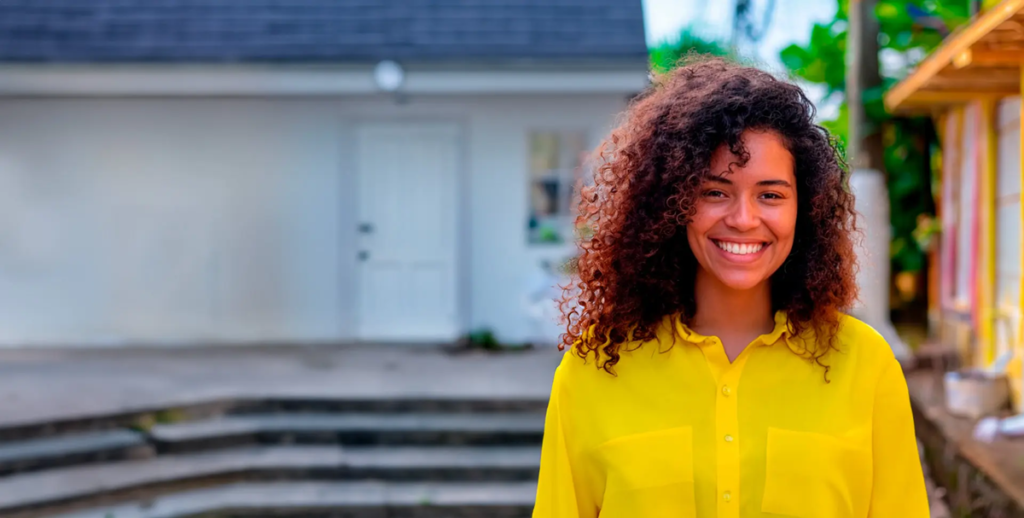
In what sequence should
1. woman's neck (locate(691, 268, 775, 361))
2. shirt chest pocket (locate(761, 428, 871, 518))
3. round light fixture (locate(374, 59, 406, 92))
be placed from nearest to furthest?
shirt chest pocket (locate(761, 428, 871, 518)) → woman's neck (locate(691, 268, 775, 361)) → round light fixture (locate(374, 59, 406, 92))

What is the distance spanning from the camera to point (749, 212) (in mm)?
1479

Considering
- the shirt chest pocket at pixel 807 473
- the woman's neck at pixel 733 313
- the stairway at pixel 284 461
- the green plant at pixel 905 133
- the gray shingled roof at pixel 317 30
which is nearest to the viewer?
the shirt chest pocket at pixel 807 473

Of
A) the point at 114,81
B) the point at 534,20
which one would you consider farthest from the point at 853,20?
the point at 114,81

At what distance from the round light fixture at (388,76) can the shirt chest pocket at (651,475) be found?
6.26 meters

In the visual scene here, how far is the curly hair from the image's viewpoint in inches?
59.3

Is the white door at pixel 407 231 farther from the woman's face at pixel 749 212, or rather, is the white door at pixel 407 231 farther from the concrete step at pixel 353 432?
the woman's face at pixel 749 212

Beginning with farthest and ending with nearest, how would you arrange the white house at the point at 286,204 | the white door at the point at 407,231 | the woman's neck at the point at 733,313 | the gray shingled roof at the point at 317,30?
the white door at the point at 407,231, the white house at the point at 286,204, the gray shingled roof at the point at 317,30, the woman's neck at the point at 733,313

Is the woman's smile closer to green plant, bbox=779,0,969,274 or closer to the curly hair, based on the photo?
the curly hair

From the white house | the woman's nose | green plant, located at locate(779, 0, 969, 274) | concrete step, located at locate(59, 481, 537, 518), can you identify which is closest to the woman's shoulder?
the woman's nose

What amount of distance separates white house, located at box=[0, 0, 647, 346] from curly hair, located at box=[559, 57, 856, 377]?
6672 millimetres

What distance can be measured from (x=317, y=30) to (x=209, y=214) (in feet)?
6.49

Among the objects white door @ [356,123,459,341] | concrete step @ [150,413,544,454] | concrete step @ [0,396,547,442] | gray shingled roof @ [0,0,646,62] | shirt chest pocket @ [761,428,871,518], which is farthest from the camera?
white door @ [356,123,459,341]

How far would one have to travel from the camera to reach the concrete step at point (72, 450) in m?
4.95

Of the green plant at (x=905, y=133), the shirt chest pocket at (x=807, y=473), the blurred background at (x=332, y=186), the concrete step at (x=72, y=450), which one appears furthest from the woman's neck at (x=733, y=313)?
the green plant at (x=905, y=133)
